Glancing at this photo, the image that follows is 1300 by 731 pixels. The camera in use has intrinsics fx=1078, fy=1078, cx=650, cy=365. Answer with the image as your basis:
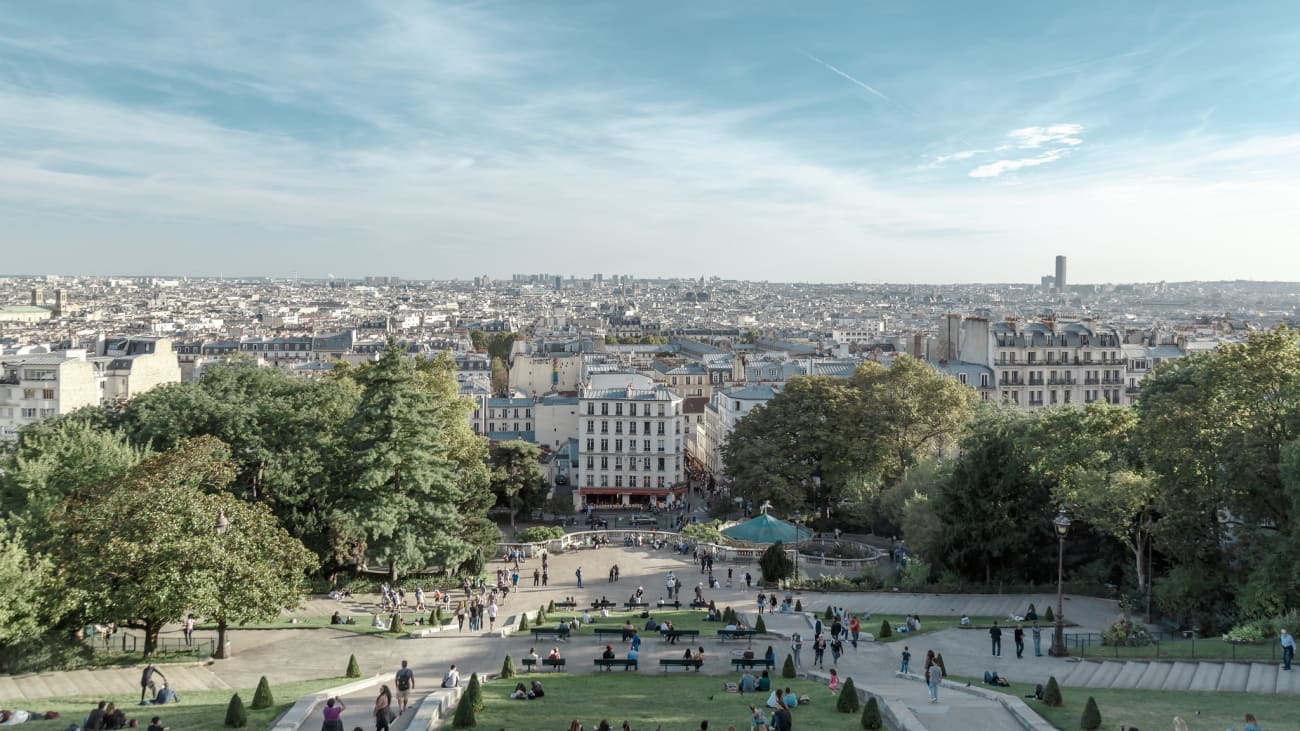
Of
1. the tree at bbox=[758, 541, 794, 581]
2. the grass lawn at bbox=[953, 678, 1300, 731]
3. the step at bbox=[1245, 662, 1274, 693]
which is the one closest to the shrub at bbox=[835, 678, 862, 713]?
the grass lawn at bbox=[953, 678, 1300, 731]

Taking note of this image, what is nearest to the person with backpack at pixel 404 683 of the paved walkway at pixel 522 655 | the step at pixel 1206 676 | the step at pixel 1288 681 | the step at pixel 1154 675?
the paved walkway at pixel 522 655

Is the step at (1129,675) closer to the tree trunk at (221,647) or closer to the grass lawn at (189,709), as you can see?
the grass lawn at (189,709)

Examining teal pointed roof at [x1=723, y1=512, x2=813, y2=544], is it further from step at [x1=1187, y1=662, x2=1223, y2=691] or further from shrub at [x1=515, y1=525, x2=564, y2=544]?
step at [x1=1187, y1=662, x2=1223, y2=691]

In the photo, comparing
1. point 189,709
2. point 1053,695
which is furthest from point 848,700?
point 189,709

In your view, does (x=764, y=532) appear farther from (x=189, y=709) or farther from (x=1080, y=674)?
(x=189, y=709)

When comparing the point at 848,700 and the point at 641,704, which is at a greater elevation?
the point at 848,700

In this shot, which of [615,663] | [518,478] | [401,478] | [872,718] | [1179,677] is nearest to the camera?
[872,718]

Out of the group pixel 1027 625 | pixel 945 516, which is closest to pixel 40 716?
pixel 1027 625
